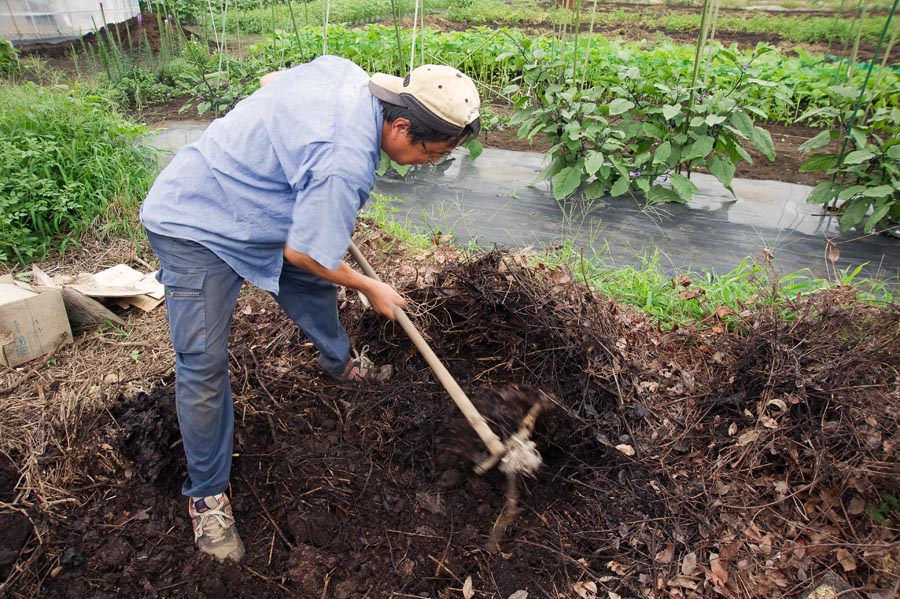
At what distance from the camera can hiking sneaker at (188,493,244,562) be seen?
1975mm

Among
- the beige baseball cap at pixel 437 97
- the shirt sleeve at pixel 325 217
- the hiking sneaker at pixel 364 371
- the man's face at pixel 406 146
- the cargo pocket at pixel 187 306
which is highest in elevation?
the beige baseball cap at pixel 437 97

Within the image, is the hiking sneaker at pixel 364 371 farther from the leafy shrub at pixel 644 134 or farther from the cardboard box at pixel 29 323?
the leafy shrub at pixel 644 134

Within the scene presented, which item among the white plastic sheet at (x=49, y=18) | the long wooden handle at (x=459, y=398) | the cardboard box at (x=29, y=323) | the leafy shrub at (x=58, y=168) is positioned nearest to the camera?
the long wooden handle at (x=459, y=398)

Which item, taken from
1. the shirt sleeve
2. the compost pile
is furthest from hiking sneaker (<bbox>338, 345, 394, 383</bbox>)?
the shirt sleeve

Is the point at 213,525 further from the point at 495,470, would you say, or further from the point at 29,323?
the point at 29,323

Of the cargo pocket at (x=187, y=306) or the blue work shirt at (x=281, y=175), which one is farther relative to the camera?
the cargo pocket at (x=187, y=306)

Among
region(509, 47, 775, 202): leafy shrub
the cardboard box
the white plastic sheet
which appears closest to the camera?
the cardboard box

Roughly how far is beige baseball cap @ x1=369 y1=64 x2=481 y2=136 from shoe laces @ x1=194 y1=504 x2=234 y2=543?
1437mm

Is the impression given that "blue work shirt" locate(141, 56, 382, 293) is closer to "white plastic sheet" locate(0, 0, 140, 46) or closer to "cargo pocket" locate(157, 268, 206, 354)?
"cargo pocket" locate(157, 268, 206, 354)

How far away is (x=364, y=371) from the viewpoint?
8.61 ft

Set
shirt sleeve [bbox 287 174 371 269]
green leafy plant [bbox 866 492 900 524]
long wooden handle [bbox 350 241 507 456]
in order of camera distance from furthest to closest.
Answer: green leafy plant [bbox 866 492 900 524] < long wooden handle [bbox 350 241 507 456] < shirt sleeve [bbox 287 174 371 269]

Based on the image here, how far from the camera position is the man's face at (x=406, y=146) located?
1.71 m

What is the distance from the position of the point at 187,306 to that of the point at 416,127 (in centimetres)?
86

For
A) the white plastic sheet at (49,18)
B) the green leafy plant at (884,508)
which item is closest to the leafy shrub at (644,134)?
the green leafy plant at (884,508)
